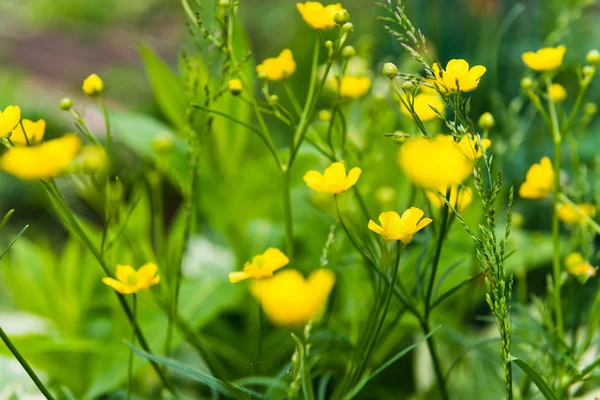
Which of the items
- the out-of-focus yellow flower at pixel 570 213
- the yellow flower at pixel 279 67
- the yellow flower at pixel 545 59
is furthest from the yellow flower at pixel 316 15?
the out-of-focus yellow flower at pixel 570 213

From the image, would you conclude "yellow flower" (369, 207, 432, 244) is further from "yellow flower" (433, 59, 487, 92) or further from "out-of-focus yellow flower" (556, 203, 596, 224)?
"out-of-focus yellow flower" (556, 203, 596, 224)

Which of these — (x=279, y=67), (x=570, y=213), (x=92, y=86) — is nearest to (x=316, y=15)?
(x=279, y=67)

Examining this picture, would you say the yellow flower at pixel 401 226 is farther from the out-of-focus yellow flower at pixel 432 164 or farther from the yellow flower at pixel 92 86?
the yellow flower at pixel 92 86

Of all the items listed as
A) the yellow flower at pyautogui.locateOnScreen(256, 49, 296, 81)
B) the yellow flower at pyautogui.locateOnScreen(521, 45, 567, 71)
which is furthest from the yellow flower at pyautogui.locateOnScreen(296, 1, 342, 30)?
the yellow flower at pyautogui.locateOnScreen(521, 45, 567, 71)

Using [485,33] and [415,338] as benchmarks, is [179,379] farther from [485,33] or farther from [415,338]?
[485,33]

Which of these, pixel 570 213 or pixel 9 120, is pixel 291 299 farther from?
pixel 570 213
